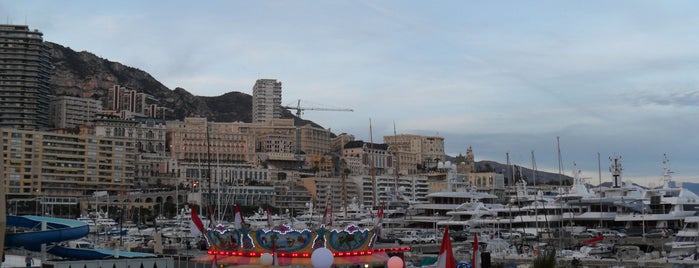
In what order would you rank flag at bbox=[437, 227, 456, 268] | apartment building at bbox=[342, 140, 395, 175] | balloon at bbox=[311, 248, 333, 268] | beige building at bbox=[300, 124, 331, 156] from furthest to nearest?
beige building at bbox=[300, 124, 331, 156] → apartment building at bbox=[342, 140, 395, 175] → balloon at bbox=[311, 248, 333, 268] → flag at bbox=[437, 227, 456, 268]

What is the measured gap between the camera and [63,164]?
4779 inches

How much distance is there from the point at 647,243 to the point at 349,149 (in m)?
132

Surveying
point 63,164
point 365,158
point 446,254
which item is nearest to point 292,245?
point 446,254

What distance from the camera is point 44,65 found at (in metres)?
154

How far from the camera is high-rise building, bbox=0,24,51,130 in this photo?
148m

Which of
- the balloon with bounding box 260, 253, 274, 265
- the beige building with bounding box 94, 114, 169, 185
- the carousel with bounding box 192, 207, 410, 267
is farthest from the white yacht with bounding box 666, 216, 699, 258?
the beige building with bounding box 94, 114, 169, 185

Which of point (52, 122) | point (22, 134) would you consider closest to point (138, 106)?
point (52, 122)

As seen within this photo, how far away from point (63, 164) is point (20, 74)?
3519 cm

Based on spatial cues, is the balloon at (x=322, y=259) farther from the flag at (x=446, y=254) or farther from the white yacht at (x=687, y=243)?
the white yacht at (x=687, y=243)

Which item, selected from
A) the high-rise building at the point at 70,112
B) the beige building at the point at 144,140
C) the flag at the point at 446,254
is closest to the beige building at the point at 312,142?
the beige building at the point at 144,140

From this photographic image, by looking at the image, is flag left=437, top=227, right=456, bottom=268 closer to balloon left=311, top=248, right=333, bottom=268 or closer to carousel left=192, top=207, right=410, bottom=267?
balloon left=311, top=248, right=333, bottom=268

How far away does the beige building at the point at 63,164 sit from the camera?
380ft

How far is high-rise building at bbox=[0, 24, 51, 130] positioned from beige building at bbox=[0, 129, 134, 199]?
27728 millimetres

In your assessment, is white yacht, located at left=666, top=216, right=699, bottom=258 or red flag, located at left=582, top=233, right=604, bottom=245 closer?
white yacht, located at left=666, top=216, right=699, bottom=258
